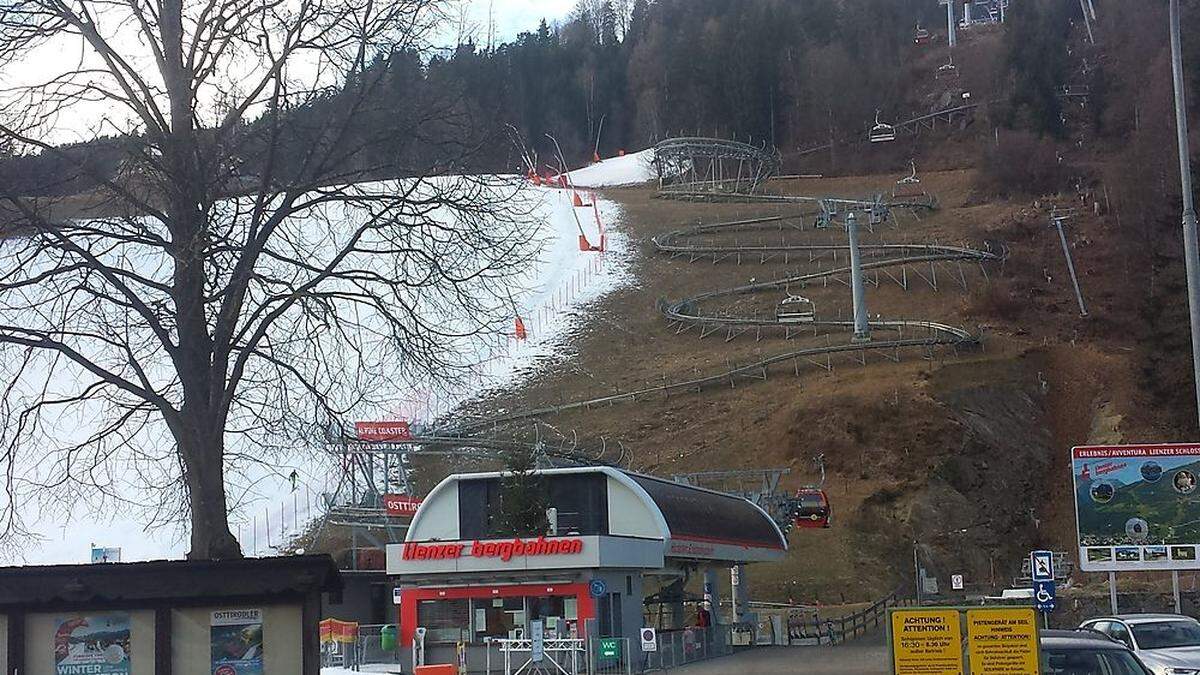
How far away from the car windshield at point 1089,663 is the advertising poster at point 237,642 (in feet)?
30.5

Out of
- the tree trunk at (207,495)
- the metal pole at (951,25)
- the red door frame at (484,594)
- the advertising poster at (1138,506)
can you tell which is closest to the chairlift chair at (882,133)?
the metal pole at (951,25)

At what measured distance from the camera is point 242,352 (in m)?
18.7

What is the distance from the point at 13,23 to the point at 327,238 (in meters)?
5.00

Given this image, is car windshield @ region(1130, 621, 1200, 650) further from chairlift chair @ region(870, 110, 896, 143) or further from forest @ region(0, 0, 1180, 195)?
chairlift chair @ region(870, 110, 896, 143)

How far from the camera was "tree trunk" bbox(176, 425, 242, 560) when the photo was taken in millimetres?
17719

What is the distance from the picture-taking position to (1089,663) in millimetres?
16359

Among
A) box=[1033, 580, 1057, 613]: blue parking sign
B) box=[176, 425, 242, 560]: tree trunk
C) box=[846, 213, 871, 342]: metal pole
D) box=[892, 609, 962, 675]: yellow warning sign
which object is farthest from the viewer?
box=[846, 213, 871, 342]: metal pole

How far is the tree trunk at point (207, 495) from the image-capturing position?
698 inches

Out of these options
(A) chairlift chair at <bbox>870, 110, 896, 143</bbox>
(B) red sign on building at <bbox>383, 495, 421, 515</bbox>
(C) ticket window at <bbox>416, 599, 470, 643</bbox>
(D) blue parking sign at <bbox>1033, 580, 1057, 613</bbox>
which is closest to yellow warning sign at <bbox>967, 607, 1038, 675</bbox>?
(D) blue parking sign at <bbox>1033, 580, 1057, 613</bbox>

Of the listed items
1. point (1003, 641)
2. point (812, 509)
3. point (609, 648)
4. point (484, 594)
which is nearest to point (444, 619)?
point (484, 594)

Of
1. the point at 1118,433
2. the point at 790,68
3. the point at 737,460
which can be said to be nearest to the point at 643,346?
the point at 737,460

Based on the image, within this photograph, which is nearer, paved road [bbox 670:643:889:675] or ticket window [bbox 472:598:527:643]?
paved road [bbox 670:643:889:675]

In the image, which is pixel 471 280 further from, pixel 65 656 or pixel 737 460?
pixel 737 460

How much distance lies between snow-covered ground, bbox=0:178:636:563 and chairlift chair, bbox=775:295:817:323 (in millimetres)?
14500
